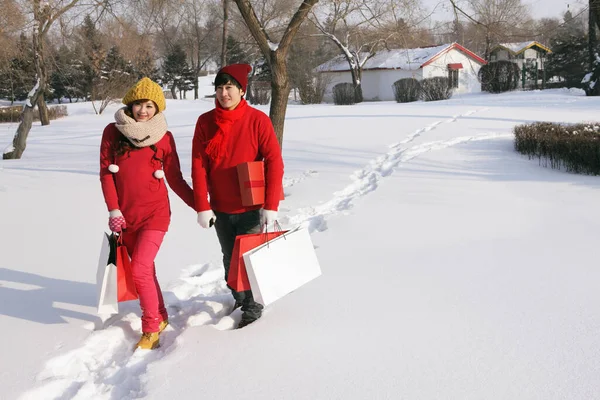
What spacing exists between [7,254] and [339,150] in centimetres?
723

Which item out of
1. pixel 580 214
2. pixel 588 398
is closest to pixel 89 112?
pixel 580 214

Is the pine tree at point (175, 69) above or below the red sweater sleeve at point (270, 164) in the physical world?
above

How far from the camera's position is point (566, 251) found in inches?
186

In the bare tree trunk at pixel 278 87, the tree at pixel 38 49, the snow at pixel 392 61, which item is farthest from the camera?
the snow at pixel 392 61

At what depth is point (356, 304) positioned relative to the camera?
12.3 ft

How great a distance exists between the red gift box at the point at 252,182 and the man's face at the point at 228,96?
364 millimetres

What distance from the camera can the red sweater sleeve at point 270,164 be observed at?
334cm

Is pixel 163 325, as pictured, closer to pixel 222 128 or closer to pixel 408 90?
pixel 222 128

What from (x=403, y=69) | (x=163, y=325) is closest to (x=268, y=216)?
(x=163, y=325)

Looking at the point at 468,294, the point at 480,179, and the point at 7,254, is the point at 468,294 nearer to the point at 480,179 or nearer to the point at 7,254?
the point at 7,254

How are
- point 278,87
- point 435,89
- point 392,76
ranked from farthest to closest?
point 392,76
point 435,89
point 278,87

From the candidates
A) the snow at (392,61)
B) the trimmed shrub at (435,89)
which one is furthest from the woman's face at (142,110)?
the snow at (392,61)

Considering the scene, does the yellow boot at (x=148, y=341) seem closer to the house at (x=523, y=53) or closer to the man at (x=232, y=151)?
the man at (x=232, y=151)

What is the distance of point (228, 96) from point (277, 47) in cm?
443
